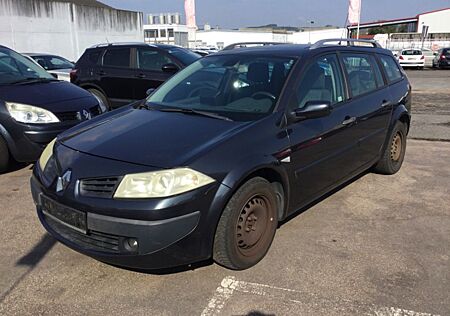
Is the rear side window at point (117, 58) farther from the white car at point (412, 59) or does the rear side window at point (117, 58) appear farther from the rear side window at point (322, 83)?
Result: the white car at point (412, 59)

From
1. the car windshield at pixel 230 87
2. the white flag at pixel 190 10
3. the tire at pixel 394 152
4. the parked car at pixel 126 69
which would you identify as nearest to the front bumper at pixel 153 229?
the car windshield at pixel 230 87

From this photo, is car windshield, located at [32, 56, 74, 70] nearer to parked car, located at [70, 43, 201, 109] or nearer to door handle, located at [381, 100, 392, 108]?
parked car, located at [70, 43, 201, 109]

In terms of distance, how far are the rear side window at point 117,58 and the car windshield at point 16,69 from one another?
2746 mm

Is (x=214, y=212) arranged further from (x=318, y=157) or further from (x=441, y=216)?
(x=441, y=216)

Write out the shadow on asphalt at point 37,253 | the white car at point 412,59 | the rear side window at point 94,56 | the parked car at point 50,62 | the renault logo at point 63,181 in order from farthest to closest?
1. the white car at point 412,59
2. the parked car at point 50,62
3. the rear side window at point 94,56
4. the shadow on asphalt at point 37,253
5. the renault logo at point 63,181

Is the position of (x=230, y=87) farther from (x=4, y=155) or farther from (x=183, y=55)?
(x=183, y=55)

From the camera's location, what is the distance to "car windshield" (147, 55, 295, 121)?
3.54 m

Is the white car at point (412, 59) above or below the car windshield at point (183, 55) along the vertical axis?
below

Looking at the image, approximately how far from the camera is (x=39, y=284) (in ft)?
9.94

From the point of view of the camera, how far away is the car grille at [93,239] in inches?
109

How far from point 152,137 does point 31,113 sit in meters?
2.73

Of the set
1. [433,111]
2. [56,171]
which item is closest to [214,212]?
[56,171]

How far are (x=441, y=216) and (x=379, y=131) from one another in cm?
115

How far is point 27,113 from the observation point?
5137 mm
